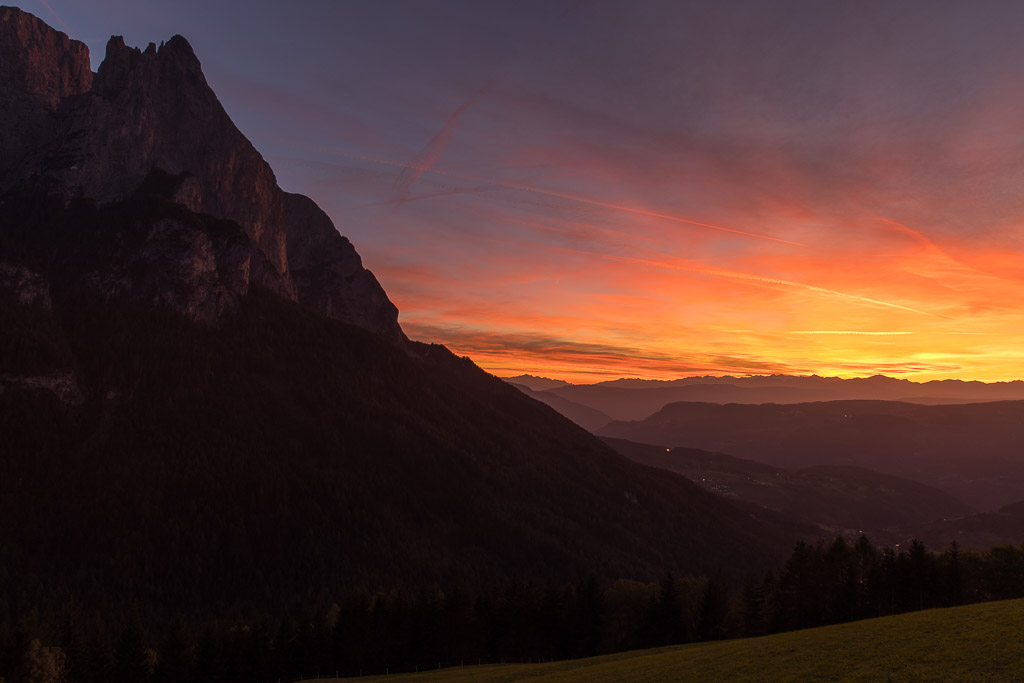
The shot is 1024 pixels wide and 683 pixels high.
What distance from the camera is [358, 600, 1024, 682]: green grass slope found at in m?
38.8

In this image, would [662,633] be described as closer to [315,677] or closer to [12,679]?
[315,677]

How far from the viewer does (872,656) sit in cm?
4381

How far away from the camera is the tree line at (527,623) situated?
9094cm

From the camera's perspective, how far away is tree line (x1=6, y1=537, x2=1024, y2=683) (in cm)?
9094

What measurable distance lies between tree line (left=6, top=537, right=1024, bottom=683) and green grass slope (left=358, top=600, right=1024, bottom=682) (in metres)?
37.3

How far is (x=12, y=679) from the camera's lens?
256ft

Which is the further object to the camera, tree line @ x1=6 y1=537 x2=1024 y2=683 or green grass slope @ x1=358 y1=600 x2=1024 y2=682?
tree line @ x1=6 y1=537 x2=1024 y2=683

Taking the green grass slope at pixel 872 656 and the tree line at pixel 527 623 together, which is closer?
the green grass slope at pixel 872 656

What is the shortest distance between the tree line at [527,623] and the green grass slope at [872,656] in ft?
122

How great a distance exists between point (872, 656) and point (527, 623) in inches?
2692

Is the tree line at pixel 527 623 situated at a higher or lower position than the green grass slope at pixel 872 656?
lower

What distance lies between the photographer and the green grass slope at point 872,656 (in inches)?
1528

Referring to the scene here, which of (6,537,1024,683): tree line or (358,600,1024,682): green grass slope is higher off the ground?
(358,600,1024,682): green grass slope

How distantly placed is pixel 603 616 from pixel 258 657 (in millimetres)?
61274
